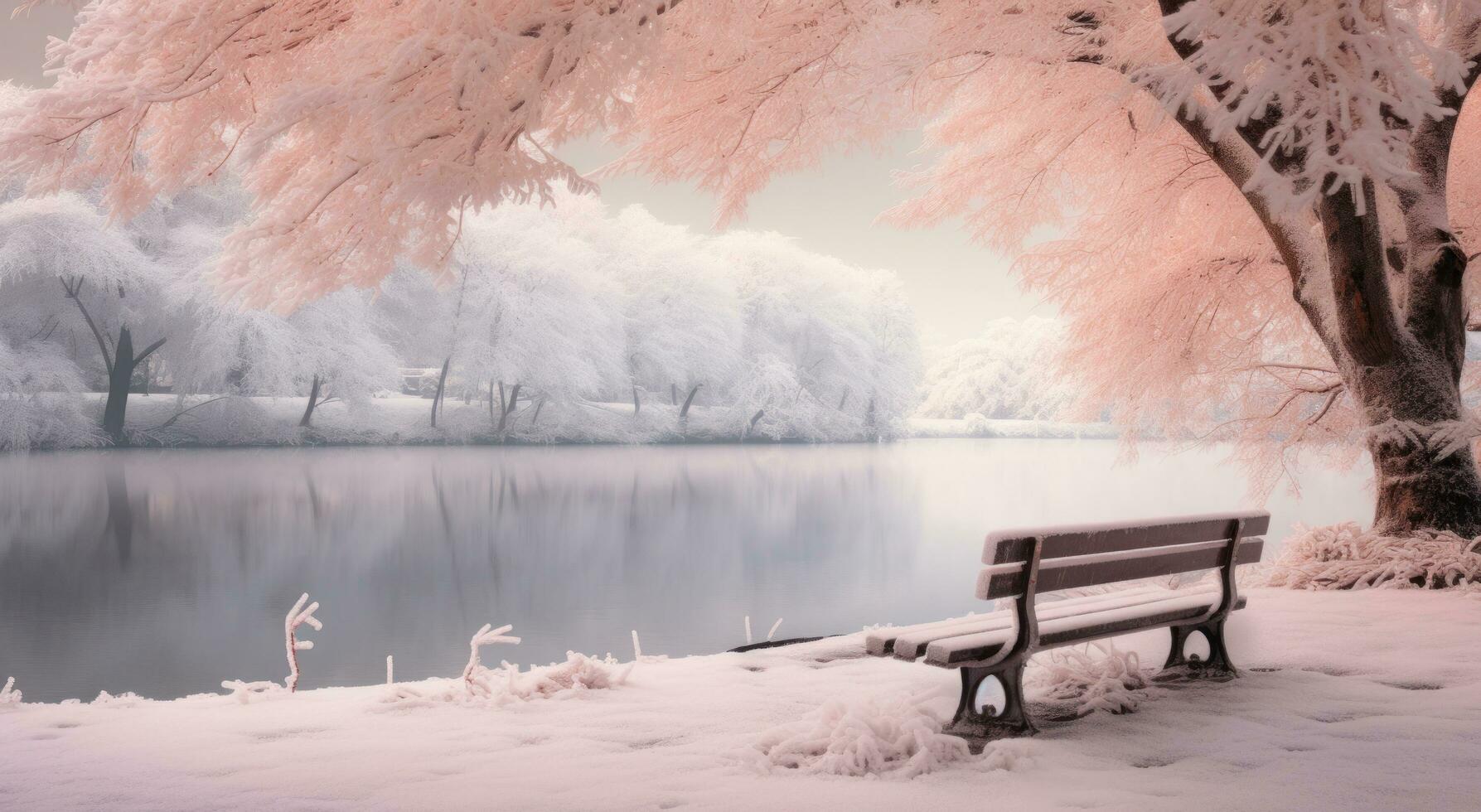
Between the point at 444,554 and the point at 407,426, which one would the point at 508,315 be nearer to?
the point at 407,426

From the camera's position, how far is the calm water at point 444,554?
1123cm

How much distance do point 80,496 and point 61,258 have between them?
25.6ft

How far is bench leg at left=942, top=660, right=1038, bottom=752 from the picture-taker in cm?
347

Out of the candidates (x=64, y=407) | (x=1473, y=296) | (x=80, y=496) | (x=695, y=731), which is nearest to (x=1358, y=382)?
(x=1473, y=296)

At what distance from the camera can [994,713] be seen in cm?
357

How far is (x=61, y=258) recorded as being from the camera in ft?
80.1

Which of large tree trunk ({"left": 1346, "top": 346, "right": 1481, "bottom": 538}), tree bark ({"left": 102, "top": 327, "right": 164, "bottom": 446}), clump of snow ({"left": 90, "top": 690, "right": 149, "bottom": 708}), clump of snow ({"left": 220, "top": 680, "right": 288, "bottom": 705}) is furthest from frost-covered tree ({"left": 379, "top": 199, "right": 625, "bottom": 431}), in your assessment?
clump of snow ({"left": 90, "top": 690, "right": 149, "bottom": 708})

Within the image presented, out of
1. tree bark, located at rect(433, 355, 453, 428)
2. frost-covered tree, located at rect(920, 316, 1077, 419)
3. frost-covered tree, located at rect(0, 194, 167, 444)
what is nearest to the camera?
frost-covered tree, located at rect(0, 194, 167, 444)

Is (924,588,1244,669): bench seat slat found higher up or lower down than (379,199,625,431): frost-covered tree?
lower down

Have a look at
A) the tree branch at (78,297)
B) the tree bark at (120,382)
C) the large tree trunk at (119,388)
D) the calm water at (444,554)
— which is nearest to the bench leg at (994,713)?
the calm water at (444,554)

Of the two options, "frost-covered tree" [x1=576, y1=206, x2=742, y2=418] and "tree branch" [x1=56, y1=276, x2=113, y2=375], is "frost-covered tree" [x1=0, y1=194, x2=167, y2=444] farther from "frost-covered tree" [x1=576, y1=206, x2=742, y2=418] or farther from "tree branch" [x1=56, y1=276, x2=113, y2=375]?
"frost-covered tree" [x1=576, y1=206, x2=742, y2=418]

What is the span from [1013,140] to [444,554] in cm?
1134

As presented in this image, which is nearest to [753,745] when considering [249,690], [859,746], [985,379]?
[859,746]

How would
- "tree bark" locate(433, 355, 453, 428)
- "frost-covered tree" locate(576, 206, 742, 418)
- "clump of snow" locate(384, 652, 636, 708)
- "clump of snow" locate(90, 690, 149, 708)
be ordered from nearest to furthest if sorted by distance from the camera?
"clump of snow" locate(384, 652, 636, 708) < "clump of snow" locate(90, 690, 149, 708) < "tree bark" locate(433, 355, 453, 428) < "frost-covered tree" locate(576, 206, 742, 418)
